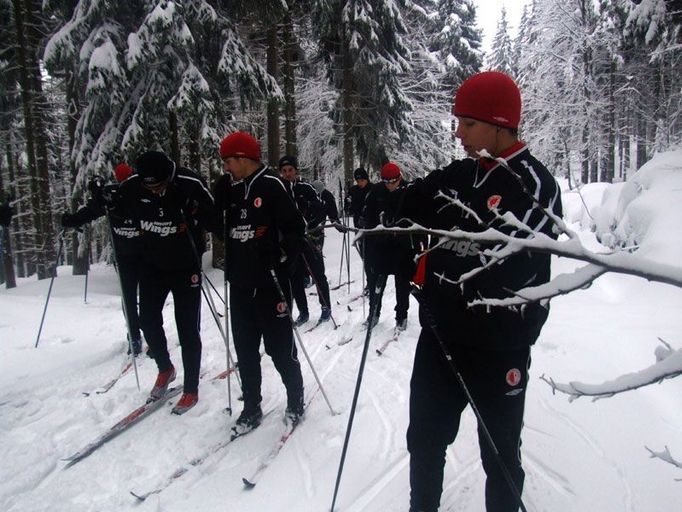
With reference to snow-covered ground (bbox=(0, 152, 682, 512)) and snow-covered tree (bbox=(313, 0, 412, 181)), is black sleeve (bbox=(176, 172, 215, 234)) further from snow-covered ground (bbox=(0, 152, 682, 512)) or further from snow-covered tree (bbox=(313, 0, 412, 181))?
snow-covered tree (bbox=(313, 0, 412, 181))

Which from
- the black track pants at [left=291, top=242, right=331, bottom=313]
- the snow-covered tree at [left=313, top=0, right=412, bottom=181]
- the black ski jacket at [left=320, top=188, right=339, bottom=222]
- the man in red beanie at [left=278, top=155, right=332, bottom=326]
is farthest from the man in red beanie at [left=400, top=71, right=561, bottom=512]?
the snow-covered tree at [left=313, top=0, right=412, bottom=181]

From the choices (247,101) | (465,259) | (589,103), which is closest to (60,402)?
(465,259)

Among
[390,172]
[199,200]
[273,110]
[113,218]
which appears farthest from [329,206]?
[273,110]

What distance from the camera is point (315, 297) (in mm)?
8844

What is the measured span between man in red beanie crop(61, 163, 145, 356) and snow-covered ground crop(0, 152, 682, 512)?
69 centimetres

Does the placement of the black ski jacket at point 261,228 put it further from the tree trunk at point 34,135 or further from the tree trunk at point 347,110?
the tree trunk at point 34,135

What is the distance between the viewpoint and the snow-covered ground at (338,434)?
282cm

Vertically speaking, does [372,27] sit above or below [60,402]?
above

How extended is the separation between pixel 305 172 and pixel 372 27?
9.16 m

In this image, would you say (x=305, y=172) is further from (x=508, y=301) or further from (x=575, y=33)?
(x=508, y=301)

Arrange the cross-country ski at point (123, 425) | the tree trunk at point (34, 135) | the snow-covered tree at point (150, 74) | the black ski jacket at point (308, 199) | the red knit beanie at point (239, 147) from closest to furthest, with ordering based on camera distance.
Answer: the cross-country ski at point (123, 425) < the red knit beanie at point (239, 147) < the black ski jacket at point (308, 199) < the snow-covered tree at point (150, 74) < the tree trunk at point (34, 135)

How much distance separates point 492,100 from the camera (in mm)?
1933

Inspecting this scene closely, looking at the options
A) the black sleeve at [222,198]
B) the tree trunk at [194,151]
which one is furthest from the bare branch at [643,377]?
the tree trunk at [194,151]

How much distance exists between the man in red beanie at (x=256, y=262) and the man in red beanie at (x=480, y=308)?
1648 mm
